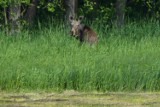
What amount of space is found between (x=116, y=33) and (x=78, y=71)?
17.6 ft

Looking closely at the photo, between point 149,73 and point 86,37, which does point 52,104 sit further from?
point 86,37

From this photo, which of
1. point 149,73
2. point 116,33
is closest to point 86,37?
point 116,33

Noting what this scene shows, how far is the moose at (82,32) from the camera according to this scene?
1469cm

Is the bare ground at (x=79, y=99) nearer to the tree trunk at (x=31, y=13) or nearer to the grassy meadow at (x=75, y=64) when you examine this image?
the grassy meadow at (x=75, y=64)

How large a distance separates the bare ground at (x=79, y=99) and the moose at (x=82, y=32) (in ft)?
15.0

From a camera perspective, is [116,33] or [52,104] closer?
[52,104]

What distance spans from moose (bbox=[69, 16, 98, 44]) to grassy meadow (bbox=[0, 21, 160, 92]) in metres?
0.30

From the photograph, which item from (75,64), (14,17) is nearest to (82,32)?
(14,17)

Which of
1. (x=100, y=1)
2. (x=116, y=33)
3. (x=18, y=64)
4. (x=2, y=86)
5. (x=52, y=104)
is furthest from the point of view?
(x=100, y=1)

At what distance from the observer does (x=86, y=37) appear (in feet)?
48.9

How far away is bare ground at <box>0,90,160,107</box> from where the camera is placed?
8844 mm

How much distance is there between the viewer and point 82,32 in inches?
591

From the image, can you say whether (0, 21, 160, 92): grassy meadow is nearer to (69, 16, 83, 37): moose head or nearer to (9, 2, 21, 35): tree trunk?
(69, 16, 83, 37): moose head

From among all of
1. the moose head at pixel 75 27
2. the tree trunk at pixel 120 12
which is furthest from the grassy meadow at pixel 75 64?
the tree trunk at pixel 120 12
